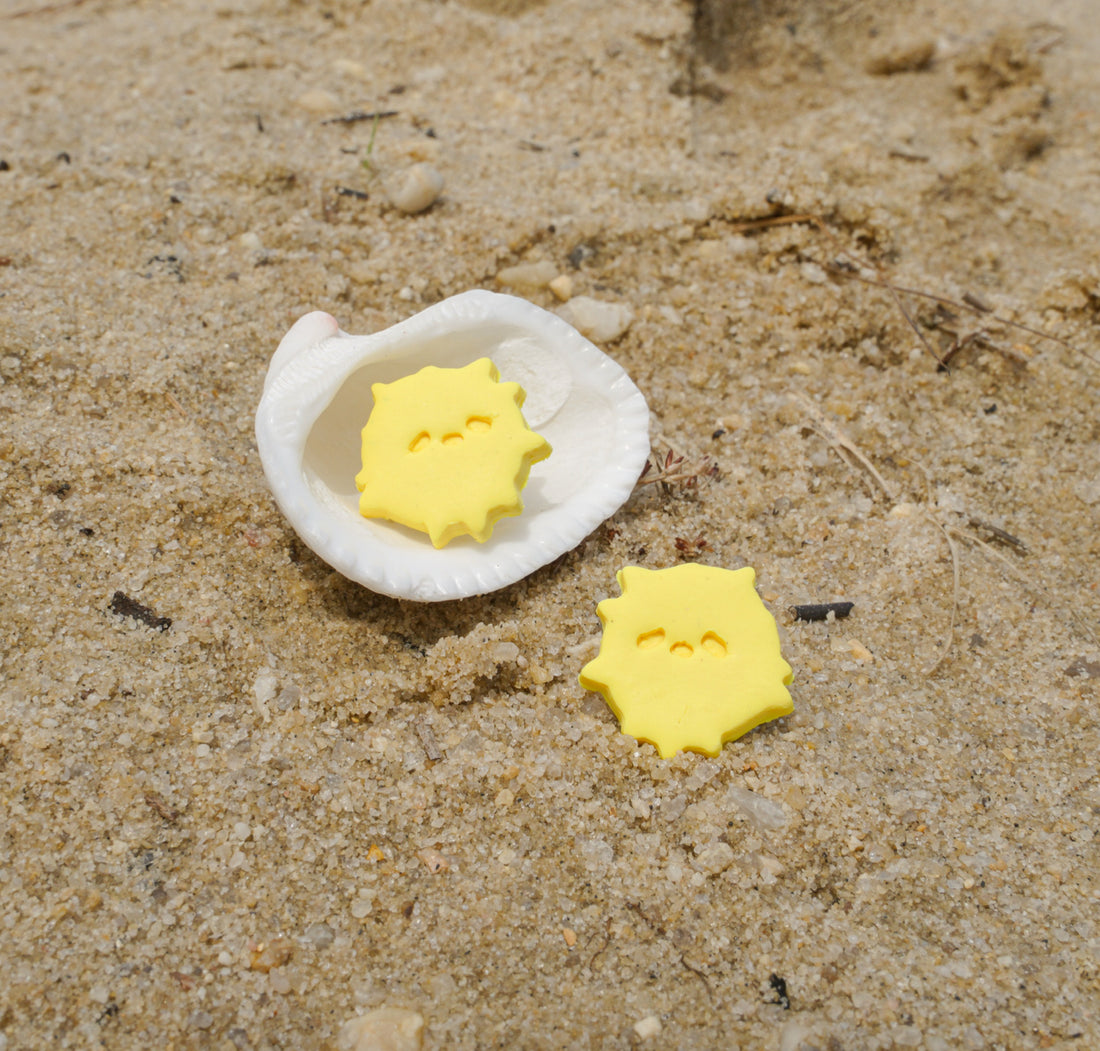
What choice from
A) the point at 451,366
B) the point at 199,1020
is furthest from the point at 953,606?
the point at 199,1020

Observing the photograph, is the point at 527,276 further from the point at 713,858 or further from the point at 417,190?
the point at 713,858

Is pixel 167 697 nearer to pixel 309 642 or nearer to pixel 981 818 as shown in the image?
pixel 309 642

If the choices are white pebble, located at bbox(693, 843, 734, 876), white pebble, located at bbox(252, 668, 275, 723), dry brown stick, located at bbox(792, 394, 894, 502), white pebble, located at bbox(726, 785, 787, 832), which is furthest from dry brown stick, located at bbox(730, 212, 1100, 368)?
white pebble, located at bbox(252, 668, 275, 723)

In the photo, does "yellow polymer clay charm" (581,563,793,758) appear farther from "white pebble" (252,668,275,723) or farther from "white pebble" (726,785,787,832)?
"white pebble" (252,668,275,723)

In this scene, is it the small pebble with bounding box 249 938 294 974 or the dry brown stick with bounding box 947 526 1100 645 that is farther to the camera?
the dry brown stick with bounding box 947 526 1100 645

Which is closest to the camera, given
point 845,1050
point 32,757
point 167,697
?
point 845,1050

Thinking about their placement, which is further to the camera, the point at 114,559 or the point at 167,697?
the point at 114,559

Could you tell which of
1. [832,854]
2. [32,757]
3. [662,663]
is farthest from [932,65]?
[32,757]
